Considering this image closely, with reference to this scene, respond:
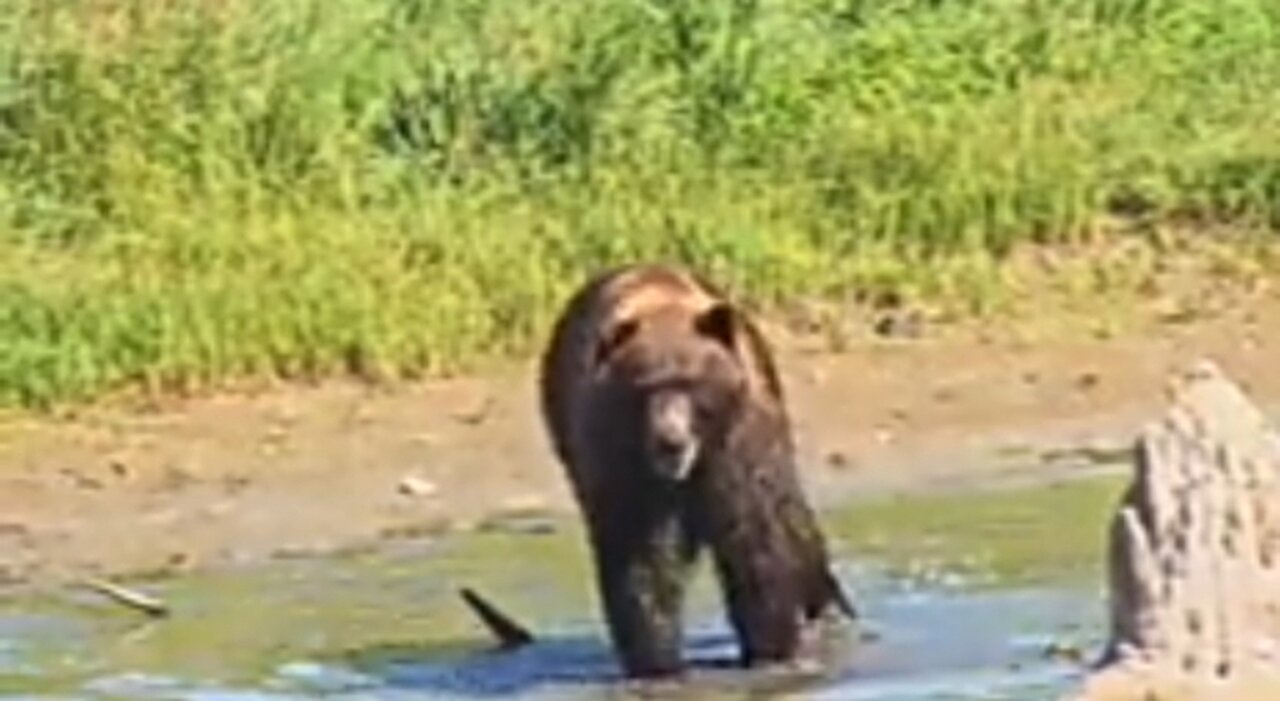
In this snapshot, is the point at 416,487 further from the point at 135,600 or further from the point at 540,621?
the point at 540,621

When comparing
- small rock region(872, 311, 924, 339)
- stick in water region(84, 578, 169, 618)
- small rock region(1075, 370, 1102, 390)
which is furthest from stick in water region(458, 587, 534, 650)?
small rock region(872, 311, 924, 339)

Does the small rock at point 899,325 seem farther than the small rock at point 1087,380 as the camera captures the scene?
Yes

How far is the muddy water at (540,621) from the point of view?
916 cm

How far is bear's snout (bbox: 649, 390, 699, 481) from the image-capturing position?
8.74 meters

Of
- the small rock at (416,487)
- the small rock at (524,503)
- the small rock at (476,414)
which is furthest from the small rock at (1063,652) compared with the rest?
the small rock at (476,414)

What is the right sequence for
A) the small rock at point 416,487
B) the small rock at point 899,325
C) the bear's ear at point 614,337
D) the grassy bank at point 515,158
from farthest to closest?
the small rock at point 899,325
the grassy bank at point 515,158
the small rock at point 416,487
the bear's ear at point 614,337

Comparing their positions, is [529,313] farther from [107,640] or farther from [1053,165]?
[107,640]

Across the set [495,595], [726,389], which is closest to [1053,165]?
[495,595]

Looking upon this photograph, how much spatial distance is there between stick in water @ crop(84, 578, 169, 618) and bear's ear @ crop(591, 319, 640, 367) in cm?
156

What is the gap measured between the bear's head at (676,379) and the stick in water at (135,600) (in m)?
1.58

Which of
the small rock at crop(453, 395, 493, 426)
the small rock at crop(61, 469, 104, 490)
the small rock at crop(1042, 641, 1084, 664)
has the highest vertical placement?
the small rock at crop(453, 395, 493, 426)

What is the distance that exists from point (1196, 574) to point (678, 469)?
2262 mm

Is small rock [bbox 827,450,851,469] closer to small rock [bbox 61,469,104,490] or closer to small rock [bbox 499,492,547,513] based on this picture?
small rock [bbox 499,492,547,513]

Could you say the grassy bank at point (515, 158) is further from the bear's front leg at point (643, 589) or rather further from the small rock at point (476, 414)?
the bear's front leg at point (643, 589)
